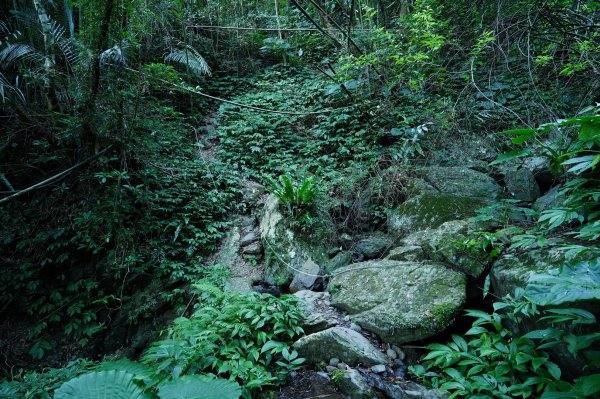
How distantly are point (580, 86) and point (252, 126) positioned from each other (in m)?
5.48

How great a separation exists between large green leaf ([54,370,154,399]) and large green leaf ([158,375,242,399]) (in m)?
0.15

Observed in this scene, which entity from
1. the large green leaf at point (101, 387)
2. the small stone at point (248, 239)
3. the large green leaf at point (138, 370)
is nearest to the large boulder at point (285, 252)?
the small stone at point (248, 239)

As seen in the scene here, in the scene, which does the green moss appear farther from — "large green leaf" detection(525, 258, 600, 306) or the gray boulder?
the gray boulder

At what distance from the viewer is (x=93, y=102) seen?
429 centimetres

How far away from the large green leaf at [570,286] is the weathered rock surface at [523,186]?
7.45 ft

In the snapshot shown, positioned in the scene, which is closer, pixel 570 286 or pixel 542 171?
pixel 570 286

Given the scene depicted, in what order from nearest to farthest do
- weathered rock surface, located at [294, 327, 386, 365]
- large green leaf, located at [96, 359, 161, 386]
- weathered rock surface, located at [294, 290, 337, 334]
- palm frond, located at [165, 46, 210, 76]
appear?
large green leaf, located at [96, 359, 161, 386] → weathered rock surface, located at [294, 327, 386, 365] → weathered rock surface, located at [294, 290, 337, 334] → palm frond, located at [165, 46, 210, 76]

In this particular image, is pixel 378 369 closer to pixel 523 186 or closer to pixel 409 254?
pixel 409 254

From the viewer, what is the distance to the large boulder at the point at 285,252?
4.19 m

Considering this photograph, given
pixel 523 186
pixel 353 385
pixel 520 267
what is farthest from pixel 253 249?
pixel 523 186

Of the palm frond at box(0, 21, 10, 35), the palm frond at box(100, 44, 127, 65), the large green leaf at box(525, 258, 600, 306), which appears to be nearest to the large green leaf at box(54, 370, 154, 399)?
the large green leaf at box(525, 258, 600, 306)

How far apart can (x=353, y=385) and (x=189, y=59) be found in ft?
25.7

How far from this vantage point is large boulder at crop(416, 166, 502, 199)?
13.4 ft

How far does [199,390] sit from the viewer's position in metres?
1.54
